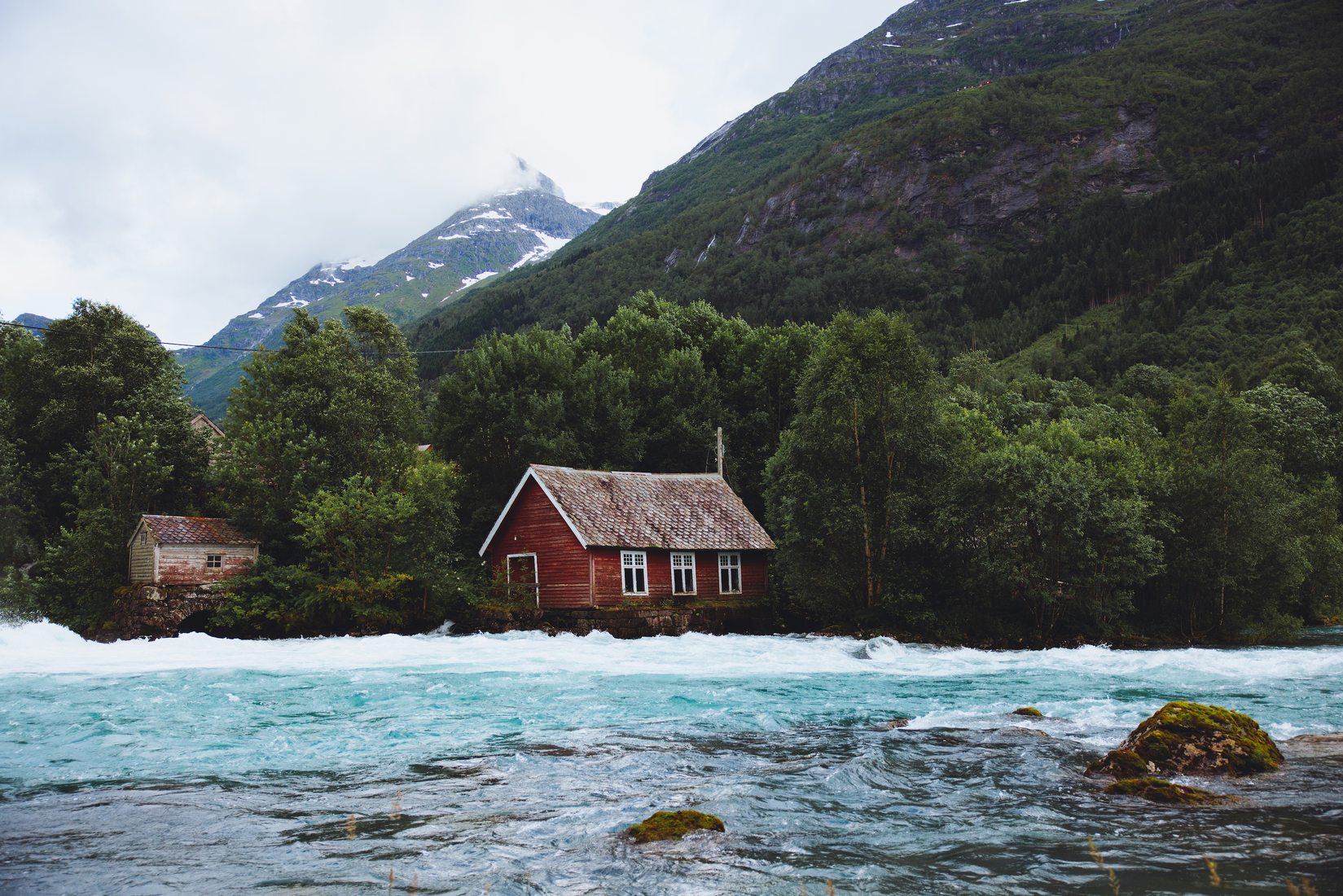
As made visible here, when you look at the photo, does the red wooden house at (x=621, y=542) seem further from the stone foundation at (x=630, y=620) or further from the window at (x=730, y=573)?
the stone foundation at (x=630, y=620)

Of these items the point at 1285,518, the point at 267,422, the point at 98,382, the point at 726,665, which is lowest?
the point at 726,665

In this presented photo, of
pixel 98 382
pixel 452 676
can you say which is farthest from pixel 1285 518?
pixel 98 382

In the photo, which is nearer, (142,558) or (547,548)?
(142,558)

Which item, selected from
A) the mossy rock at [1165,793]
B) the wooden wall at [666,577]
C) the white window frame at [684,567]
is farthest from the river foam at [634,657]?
the mossy rock at [1165,793]

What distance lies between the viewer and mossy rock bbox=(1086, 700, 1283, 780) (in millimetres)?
11211

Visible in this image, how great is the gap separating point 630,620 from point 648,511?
6691 mm

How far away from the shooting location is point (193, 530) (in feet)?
124

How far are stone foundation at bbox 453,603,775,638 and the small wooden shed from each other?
9.64 m

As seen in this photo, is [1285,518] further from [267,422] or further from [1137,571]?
[267,422]

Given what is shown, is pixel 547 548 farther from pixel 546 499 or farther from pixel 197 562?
pixel 197 562

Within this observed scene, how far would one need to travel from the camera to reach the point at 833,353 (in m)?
36.3

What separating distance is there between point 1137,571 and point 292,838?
30.7m

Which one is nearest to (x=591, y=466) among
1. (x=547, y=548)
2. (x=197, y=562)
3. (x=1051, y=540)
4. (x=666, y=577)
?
(x=547, y=548)

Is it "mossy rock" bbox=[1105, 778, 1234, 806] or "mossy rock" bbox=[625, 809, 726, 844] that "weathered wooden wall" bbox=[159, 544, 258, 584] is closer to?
"mossy rock" bbox=[625, 809, 726, 844]
